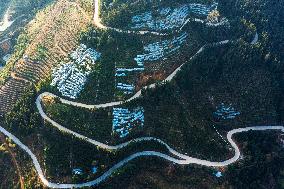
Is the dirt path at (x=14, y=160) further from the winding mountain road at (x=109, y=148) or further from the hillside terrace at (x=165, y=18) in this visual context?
the hillside terrace at (x=165, y=18)

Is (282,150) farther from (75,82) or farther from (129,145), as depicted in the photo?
(75,82)

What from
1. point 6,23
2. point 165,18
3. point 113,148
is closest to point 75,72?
point 113,148

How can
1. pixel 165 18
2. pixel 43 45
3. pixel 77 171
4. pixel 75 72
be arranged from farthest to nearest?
pixel 165 18 < pixel 43 45 < pixel 75 72 < pixel 77 171

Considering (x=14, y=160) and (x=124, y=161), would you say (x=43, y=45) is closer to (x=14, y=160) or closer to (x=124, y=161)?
(x=14, y=160)

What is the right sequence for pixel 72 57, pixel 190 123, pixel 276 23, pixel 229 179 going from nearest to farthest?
1. pixel 229 179
2. pixel 190 123
3. pixel 72 57
4. pixel 276 23

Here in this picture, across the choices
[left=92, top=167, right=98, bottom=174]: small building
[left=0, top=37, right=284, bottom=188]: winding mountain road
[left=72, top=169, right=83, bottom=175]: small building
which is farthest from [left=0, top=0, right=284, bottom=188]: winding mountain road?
[left=72, top=169, right=83, bottom=175]: small building

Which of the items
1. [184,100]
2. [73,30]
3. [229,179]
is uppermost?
[73,30]

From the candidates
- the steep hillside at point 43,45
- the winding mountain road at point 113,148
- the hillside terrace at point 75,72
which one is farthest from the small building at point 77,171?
the steep hillside at point 43,45

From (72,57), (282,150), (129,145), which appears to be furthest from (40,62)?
(282,150)

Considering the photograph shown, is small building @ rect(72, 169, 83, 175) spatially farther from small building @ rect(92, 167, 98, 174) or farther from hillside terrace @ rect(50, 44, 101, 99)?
hillside terrace @ rect(50, 44, 101, 99)
